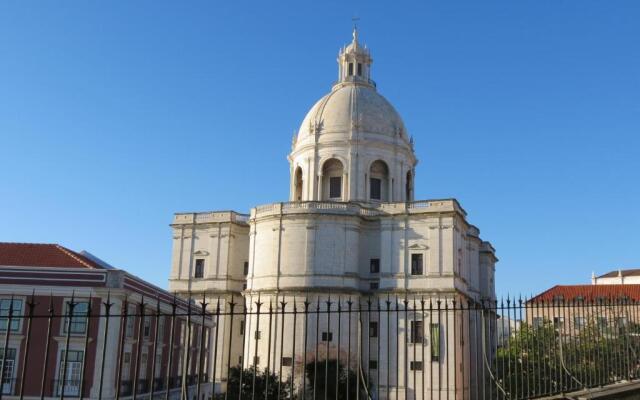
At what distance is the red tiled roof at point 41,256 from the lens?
32375 millimetres

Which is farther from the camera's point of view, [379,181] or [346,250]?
[379,181]

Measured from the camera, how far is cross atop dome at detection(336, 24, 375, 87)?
55.6 metres

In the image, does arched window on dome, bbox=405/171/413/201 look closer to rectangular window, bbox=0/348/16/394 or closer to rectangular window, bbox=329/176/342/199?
rectangular window, bbox=329/176/342/199

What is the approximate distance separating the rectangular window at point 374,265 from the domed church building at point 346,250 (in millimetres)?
74

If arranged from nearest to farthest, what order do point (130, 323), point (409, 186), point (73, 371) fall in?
point (73, 371)
point (130, 323)
point (409, 186)

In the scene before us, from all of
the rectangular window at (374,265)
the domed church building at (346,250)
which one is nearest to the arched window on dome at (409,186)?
the domed church building at (346,250)

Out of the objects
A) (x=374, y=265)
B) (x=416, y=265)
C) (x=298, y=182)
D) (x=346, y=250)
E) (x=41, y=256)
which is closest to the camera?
(x=41, y=256)

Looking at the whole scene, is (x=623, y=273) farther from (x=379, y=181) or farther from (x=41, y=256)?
(x=41, y=256)

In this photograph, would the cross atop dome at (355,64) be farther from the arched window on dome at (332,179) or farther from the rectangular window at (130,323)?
the rectangular window at (130,323)

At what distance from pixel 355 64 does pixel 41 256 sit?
1241 inches

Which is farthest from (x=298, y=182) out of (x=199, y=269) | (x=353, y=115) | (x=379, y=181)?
(x=199, y=269)

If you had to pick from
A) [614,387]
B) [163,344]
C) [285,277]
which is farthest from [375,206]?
[614,387]

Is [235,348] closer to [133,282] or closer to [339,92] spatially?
[133,282]

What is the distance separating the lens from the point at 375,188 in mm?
50938
